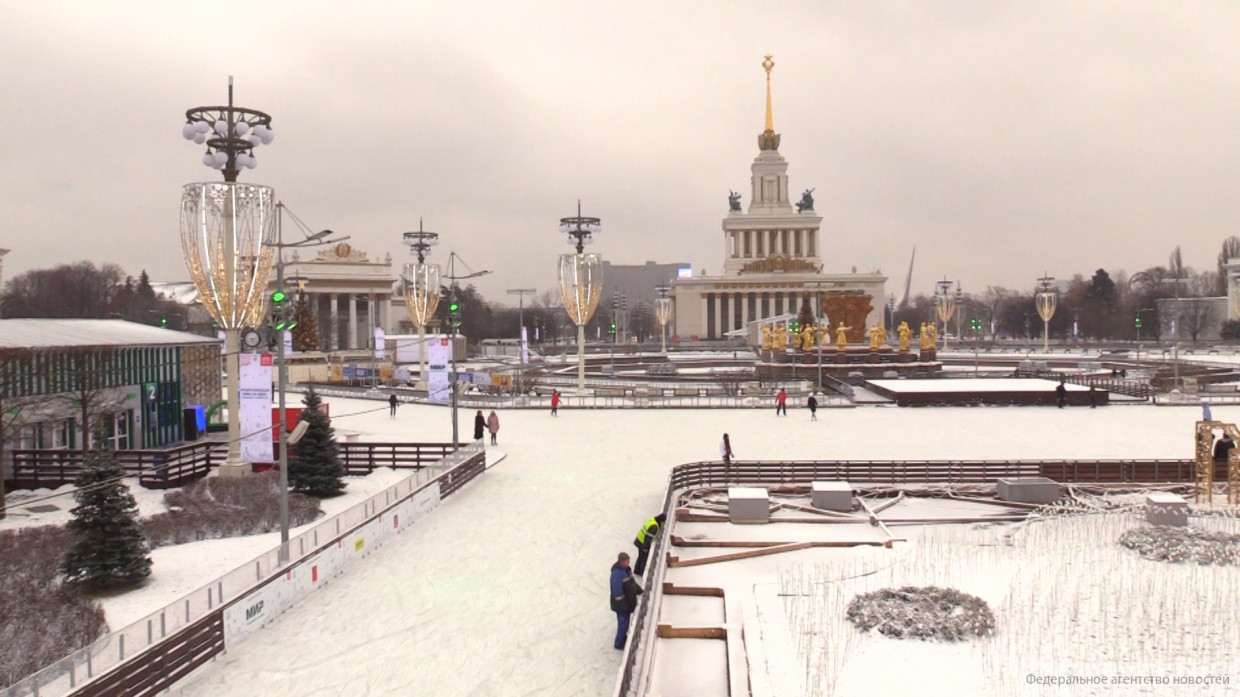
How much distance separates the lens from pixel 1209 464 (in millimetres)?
19406

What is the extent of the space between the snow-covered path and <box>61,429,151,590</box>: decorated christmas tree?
362 cm

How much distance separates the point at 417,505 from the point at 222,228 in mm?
10115

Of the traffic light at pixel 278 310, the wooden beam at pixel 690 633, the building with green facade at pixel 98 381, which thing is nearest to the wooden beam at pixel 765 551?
the wooden beam at pixel 690 633

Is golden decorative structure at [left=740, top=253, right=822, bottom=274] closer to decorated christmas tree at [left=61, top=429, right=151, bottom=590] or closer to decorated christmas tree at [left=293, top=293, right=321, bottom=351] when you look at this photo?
decorated christmas tree at [left=293, top=293, right=321, bottom=351]

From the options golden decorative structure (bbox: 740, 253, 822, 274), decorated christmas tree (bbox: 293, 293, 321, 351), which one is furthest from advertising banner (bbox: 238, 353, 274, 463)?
golden decorative structure (bbox: 740, 253, 822, 274)

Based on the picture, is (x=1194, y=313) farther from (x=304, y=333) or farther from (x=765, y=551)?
(x=765, y=551)

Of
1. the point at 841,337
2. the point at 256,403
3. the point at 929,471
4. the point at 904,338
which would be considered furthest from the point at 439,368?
the point at 904,338

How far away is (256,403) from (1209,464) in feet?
74.9

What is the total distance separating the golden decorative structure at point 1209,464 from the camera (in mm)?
19406

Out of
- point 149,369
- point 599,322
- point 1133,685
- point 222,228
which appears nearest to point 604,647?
point 1133,685

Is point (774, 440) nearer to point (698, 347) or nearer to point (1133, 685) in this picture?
point (1133, 685)

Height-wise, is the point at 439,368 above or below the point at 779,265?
below

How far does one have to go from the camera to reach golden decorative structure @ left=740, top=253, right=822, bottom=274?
5084 inches

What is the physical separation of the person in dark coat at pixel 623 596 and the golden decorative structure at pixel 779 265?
120m
